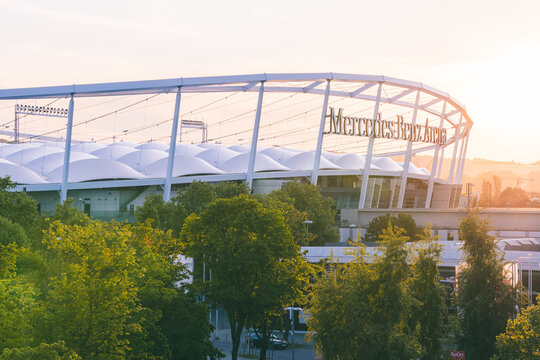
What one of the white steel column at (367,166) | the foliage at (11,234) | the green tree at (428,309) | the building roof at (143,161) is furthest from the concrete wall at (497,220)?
the foliage at (11,234)

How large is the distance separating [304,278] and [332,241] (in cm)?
3208

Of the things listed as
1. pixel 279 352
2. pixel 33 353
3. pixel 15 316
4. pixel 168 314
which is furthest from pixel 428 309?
pixel 279 352

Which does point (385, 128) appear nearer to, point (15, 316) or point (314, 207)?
point (314, 207)

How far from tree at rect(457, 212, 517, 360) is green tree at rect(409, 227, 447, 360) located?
1410 mm

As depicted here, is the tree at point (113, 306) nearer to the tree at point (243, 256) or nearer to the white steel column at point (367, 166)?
the tree at point (243, 256)

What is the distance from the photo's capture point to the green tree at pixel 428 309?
27.3m

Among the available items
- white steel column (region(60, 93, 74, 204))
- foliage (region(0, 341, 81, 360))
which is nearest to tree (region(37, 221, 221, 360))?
foliage (region(0, 341, 81, 360))

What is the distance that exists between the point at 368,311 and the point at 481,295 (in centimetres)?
492

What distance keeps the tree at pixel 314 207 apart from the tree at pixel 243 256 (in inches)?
1065

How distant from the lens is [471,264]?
29109 millimetres

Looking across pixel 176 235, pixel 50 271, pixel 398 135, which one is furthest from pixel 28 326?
pixel 398 135

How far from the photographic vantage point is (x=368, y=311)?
86.9 feet

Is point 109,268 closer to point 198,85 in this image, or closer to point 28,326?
point 28,326

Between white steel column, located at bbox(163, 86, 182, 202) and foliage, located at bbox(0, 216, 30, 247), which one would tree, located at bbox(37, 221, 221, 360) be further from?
white steel column, located at bbox(163, 86, 182, 202)
